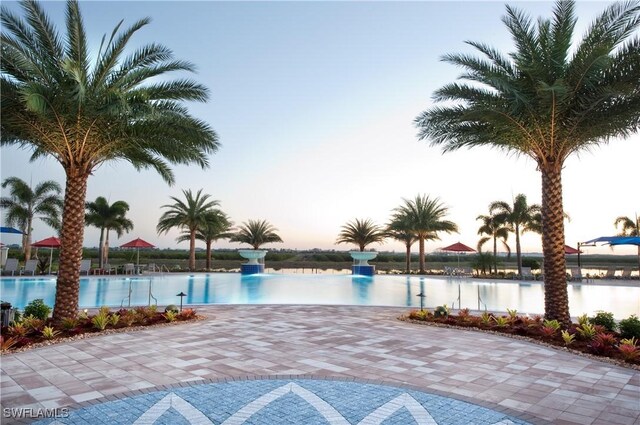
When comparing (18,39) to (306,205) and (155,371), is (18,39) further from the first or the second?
(306,205)

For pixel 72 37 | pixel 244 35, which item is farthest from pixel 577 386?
pixel 244 35

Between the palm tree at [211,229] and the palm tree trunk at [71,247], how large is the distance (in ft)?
73.2

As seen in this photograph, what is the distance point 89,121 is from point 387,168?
20577 mm

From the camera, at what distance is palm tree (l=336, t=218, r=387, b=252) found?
35.3 m

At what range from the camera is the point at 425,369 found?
6.07 m

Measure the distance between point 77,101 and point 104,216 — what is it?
24971mm

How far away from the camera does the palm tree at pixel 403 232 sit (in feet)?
109

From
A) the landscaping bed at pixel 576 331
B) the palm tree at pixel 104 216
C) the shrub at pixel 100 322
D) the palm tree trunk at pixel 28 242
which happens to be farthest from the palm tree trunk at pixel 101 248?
the landscaping bed at pixel 576 331

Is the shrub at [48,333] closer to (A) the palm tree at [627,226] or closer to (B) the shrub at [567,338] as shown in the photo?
(B) the shrub at [567,338]

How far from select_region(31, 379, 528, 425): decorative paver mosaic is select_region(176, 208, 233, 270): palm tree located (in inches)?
1084

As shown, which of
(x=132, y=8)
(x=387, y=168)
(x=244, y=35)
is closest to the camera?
(x=132, y=8)

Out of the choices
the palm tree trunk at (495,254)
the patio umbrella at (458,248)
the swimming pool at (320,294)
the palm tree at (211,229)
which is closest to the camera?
the swimming pool at (320,294)

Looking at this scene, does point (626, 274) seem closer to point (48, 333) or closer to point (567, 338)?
point (567, 338)

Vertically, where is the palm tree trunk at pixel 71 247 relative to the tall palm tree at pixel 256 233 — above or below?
below
